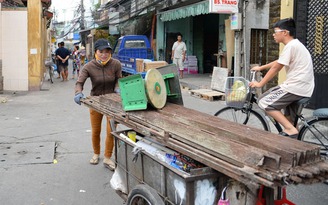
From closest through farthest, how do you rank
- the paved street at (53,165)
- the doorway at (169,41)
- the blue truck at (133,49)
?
the paved street at (53,165), the blue truck at (133,49), the doorway at (169,41)

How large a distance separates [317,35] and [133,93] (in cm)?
660

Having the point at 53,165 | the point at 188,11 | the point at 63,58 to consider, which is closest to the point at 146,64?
the point at 188,11

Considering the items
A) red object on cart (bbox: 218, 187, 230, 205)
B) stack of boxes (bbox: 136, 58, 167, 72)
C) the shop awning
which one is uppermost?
the shop awning

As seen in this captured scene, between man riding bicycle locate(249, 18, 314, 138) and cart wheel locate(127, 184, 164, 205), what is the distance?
2.26 meters

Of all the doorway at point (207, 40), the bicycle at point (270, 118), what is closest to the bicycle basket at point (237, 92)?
the bicycle at point (270, 118)

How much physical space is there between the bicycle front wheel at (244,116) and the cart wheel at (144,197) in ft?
8.97

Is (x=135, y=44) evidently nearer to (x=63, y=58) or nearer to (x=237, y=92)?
(x=63, y=58)

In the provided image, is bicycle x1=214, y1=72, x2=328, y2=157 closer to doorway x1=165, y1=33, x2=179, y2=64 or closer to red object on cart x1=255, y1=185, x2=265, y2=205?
red object on cart x1=255, y1=185, x2=265, y2=205

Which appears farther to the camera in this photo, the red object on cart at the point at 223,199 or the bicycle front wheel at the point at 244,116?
the bicycle front wheel at the point at 244,116

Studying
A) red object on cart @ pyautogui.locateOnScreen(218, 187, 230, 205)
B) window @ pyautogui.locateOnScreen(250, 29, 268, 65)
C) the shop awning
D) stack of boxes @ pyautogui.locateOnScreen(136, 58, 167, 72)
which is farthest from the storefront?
red object on cart @ pyautogui.locateOnScreen(218, 187, 230, 205)

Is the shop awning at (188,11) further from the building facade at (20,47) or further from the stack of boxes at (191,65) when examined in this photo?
the building facade at (20,47)

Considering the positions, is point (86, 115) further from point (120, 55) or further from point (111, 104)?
point (120, 55)

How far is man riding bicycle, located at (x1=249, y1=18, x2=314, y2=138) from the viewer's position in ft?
15.3

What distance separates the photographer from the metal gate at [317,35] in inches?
353
